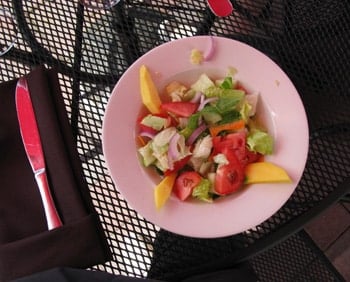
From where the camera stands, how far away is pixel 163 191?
27.0 inches

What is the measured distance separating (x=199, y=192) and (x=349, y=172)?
28cm

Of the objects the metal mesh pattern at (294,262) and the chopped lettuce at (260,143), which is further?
the metal mesh pattern at (294,262)

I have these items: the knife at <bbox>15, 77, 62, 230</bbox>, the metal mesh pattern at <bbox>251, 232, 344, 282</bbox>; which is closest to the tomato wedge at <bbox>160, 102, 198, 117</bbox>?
the knife at <bbox>15, 77, 62, 230</bbox>

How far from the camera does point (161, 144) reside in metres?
0.69

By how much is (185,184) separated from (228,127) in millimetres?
108

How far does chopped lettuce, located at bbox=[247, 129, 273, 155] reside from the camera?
70 cm

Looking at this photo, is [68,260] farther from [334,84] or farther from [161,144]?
[334,84]

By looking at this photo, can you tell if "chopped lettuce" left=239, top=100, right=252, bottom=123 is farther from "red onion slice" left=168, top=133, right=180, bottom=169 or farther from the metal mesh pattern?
the metal mesh pattern

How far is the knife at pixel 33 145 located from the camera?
0.71 m

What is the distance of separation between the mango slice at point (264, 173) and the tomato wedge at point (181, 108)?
120 mm

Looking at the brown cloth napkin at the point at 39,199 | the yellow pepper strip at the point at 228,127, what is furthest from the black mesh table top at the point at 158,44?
the yellow pepper strip at the point at 228,127

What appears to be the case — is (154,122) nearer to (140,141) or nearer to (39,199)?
(140,141)

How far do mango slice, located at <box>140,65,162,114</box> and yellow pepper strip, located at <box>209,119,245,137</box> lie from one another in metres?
0.09

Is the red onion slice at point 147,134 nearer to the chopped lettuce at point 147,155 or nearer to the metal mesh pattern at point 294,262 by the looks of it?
the chopped lettuce at point 147,155
